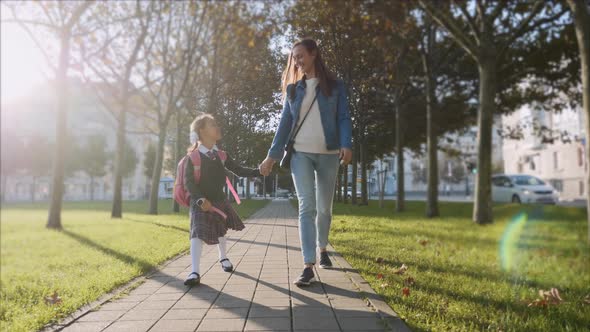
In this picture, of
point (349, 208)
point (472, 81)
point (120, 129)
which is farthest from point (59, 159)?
point (472, 81)

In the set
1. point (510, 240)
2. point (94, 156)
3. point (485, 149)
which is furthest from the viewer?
point (94, 156)

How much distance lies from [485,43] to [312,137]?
8.68m

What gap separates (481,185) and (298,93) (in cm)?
656

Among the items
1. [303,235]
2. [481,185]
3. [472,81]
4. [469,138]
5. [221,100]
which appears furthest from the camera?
[469,138]

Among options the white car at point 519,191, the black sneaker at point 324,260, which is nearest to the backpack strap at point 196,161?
the black sneaker at point 324,260

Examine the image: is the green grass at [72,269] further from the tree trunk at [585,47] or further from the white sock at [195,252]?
the tree trunk at [585,47]

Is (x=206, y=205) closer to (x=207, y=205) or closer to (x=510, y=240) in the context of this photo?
(x=207, y=205)

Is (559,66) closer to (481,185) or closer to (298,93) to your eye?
(481,185)

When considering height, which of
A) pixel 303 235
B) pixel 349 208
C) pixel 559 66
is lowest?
pixel 303 235

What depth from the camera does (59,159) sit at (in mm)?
13891

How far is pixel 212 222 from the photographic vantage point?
147 inches

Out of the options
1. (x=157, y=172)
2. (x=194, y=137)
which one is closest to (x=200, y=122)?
(x=194, y=137)

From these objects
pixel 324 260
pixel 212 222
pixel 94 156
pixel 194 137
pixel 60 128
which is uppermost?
pixel 94 156

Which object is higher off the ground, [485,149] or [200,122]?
[485,149]
